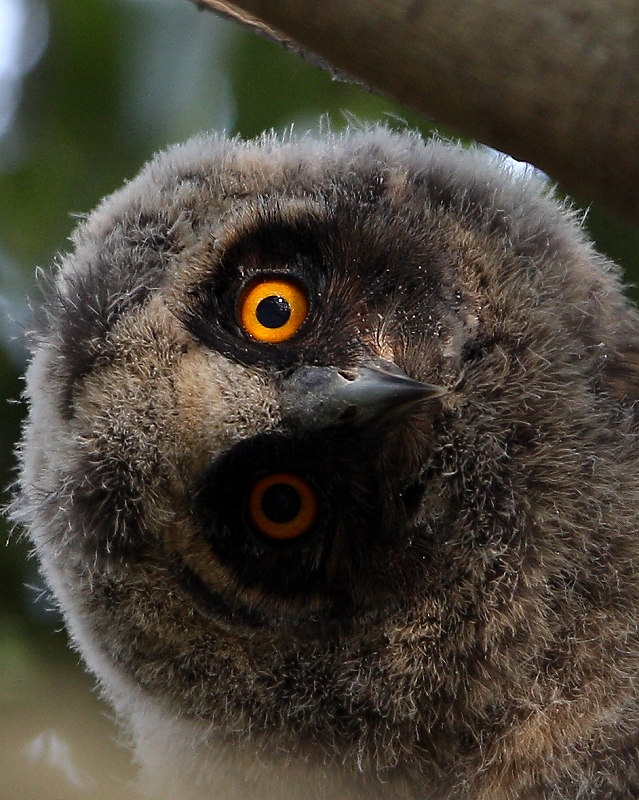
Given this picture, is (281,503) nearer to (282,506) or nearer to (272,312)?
(282,506)

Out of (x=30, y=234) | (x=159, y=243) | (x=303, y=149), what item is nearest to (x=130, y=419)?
(x=159, y=243)

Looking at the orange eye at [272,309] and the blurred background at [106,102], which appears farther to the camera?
the blurred background at [106,102]

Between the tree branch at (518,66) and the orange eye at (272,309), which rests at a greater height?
the tree branch at (518,66)

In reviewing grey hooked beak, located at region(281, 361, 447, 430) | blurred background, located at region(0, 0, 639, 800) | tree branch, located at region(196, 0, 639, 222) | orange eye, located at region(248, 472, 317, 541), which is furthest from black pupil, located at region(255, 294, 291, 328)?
blurred background, located at region(0, 0, 639, 800)

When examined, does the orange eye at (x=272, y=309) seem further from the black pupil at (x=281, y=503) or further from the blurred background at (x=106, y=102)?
the blurred background at (x=106, y=102)

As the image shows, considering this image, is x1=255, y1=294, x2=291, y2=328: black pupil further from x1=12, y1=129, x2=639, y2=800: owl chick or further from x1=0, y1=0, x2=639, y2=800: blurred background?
x1=0, y1=0, x2=639, y2=800: blurred background

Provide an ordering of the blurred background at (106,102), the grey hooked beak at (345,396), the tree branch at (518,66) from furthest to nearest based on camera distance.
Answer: the blurred background at (106,102) < the grey hooked beak at (345,396) < the tree branch at (518,66)

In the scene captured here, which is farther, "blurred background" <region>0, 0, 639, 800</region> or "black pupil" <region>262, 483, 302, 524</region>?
"blurred background" <region>0, 0, 639, 800</region>

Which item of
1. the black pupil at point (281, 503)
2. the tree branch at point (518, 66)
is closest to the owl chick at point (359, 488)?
the black pupil at point (281, 503)
